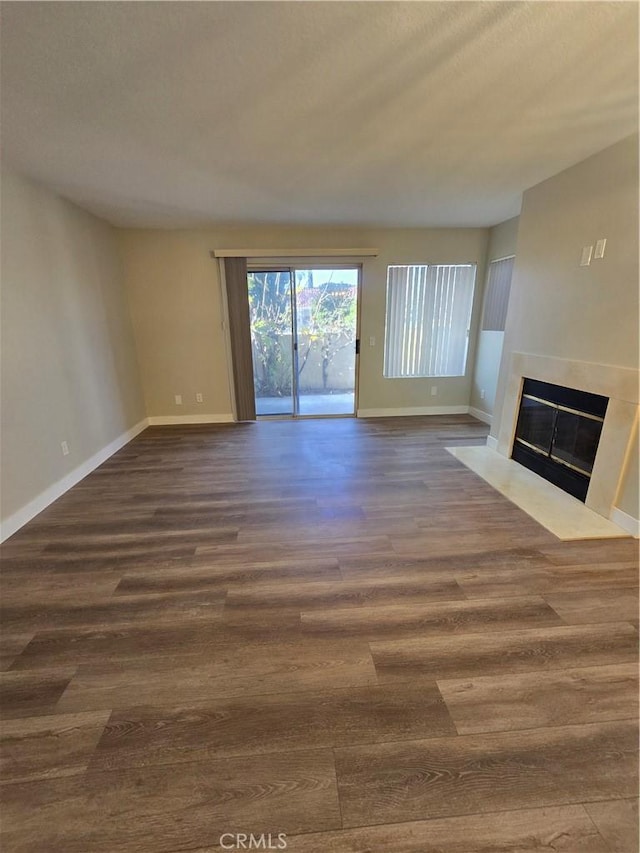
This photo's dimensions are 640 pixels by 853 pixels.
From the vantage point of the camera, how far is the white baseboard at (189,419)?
4773mm

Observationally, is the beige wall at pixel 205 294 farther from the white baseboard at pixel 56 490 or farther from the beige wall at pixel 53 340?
the white baseboard at pixel 56 490

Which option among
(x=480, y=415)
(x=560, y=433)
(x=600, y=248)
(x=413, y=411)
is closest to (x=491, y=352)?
(x=480, y=415)

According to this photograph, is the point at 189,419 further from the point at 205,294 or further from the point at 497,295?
the point at 497,295

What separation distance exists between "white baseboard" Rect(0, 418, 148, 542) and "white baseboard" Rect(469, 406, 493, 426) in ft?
15.4

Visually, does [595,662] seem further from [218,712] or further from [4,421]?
[4,421]

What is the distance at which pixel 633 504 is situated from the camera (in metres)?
2.23

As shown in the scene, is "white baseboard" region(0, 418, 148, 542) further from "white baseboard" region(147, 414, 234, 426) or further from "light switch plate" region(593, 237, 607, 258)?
"light switch plate" region(593, 237, 607, 258)

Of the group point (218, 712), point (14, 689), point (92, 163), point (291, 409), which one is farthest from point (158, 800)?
point (291, 409)

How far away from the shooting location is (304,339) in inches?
184

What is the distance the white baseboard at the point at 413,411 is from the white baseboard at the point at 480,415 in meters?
0.09

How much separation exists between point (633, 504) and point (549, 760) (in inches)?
73.0

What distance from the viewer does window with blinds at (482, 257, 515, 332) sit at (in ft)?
13.4
